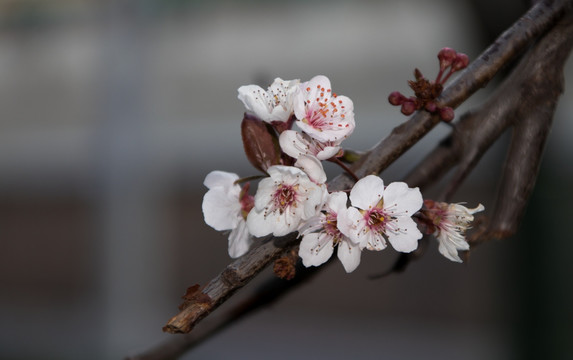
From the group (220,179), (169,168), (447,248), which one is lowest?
(447,248)

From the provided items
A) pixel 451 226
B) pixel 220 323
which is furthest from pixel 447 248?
pixel 220 323

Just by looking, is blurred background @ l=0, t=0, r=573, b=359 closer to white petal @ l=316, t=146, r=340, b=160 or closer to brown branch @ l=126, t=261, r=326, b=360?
brown branch @ l=126, t=261, r=326, b=360

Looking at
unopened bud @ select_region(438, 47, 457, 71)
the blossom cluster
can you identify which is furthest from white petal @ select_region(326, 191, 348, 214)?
unopened bud @ select_region(438, 47, 457, 71)

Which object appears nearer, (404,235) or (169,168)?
(404,235)

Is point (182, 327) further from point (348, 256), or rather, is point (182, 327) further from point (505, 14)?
point (505, 14)

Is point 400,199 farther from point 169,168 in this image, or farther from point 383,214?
point 169,168

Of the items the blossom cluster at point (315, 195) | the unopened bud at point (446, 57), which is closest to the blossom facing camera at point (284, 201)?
the blossom cluster at point (315, 195)
